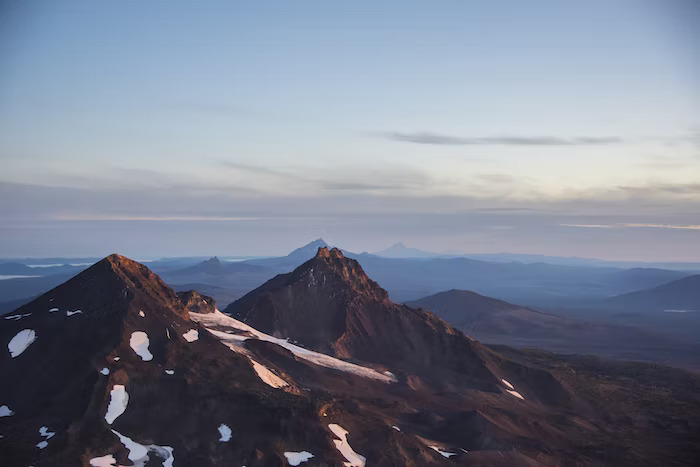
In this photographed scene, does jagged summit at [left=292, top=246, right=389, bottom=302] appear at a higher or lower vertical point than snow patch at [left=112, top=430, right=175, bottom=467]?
higher

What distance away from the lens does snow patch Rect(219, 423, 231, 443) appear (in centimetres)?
8188

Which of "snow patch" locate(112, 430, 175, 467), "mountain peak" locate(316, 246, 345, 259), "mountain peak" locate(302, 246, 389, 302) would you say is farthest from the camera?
"mountain peak" locate(316, 246, 345, 259)

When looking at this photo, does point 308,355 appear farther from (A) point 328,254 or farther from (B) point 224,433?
(B) point 224,433

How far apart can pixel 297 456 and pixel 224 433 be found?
9.46 metres

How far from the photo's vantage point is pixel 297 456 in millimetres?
80938

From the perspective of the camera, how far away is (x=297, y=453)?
81.6 meters

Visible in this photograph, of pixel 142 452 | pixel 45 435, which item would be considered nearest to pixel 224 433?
pixel 142 452

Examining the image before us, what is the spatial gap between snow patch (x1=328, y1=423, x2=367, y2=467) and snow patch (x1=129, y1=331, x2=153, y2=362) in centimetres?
2750

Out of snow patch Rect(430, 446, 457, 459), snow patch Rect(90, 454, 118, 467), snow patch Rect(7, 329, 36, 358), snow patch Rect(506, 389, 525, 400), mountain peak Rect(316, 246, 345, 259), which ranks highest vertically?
mountain peak Rect(316, 246, 345, 259)

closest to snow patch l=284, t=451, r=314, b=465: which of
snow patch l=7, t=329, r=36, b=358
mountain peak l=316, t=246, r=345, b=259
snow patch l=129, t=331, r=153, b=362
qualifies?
snow patch l=129, t=331, r=153, b=362

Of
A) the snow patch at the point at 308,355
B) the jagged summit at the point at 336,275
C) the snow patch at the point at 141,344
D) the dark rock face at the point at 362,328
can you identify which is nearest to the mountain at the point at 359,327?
the dark rock face at the point at 362,328

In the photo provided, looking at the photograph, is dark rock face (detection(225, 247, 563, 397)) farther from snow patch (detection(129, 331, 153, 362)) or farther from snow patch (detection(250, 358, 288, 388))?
snow patch (detection(129, 331, 153, 362))

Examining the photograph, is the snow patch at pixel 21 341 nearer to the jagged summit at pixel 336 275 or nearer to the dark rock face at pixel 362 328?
the dark rock face at pixel 362 328

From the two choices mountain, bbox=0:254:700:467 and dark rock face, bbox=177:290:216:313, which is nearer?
mountain, bbox=0:254:700:467
